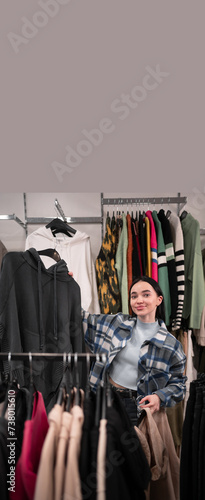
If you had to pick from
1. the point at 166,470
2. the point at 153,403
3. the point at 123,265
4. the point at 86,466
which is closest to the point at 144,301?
the point at 153,403

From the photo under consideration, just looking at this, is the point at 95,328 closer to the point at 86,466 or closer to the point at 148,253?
the point at 148,253

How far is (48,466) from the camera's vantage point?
2.03ft

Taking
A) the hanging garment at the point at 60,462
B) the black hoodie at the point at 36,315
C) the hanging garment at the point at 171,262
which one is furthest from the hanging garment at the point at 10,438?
the hanging garment at the point at 171,262

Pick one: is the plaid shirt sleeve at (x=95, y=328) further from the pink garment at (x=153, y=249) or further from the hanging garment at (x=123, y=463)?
the hanging garment at (x=123, y=463)

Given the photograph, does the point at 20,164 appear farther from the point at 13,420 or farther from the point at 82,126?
the point at 13,420

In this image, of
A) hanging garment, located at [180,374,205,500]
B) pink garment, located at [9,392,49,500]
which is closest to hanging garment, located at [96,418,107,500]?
pink garment, located at [9,392,49,500]

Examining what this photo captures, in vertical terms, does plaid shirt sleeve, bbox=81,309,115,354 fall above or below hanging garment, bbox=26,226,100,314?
below

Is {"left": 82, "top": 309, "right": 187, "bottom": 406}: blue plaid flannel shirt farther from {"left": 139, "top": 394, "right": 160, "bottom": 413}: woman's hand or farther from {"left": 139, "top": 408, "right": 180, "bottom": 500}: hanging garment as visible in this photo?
{"left": 139, "top": 408, "right": 180, "bottom": 500}: hanging garment

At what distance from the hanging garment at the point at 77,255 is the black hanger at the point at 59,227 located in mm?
37

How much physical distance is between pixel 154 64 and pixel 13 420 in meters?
0.93

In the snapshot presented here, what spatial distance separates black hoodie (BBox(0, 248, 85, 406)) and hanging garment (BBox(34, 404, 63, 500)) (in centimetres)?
61

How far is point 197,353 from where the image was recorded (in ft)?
7.73

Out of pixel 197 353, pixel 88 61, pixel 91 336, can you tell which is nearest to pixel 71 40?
pixel 88 61

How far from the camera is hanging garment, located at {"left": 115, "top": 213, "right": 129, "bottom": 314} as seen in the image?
1.92 m
